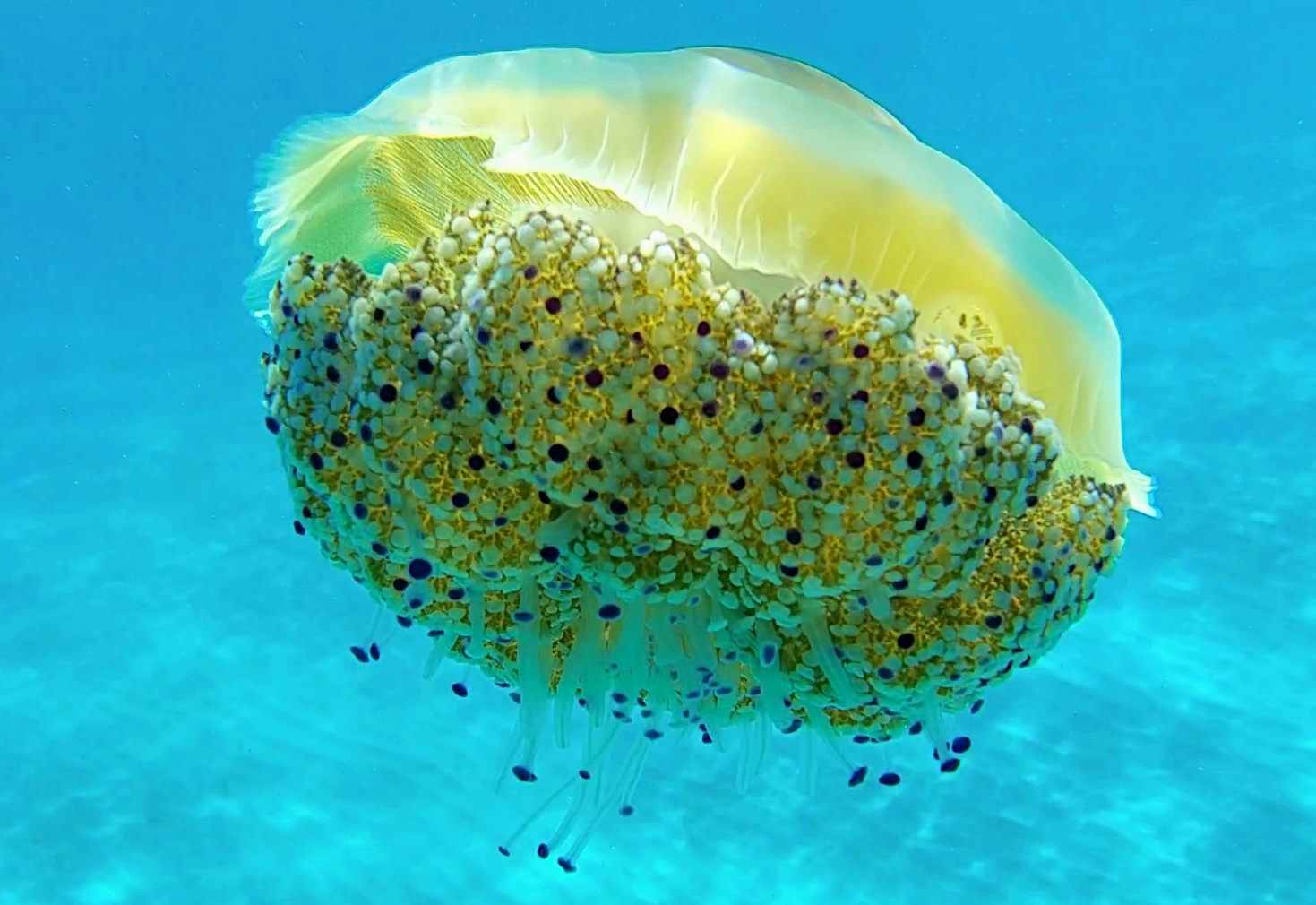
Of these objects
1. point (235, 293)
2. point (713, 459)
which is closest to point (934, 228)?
point (713, 459)

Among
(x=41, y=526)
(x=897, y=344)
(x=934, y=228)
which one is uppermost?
(x=41, y=526)

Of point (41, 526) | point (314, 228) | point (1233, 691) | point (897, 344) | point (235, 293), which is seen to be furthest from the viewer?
point (235, 293)

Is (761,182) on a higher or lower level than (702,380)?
higher

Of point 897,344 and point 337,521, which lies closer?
point 897,344

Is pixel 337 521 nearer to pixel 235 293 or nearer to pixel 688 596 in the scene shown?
pixel 688 596
